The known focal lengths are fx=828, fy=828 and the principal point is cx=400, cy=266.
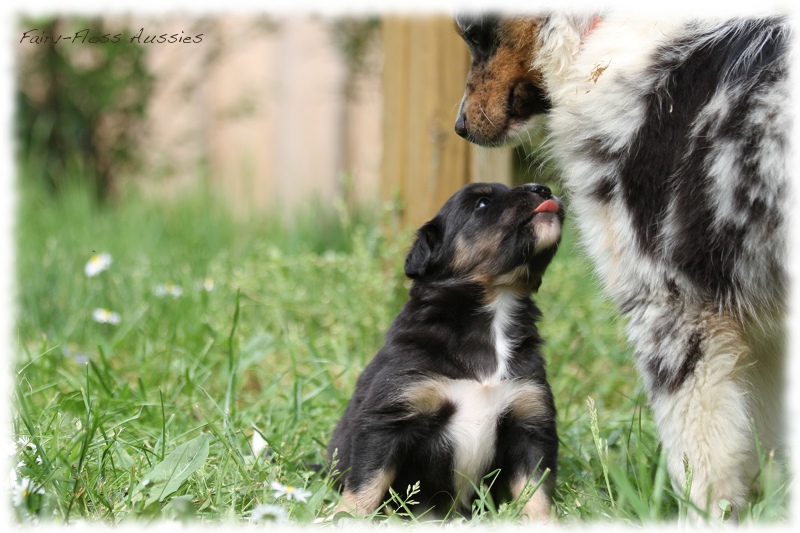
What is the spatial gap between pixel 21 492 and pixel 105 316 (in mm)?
2115

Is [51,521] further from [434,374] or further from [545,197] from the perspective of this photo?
[545,197]

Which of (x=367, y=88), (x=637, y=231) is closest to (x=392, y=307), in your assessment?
(x=637, y=231)

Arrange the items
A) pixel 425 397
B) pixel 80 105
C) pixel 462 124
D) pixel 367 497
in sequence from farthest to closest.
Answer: pixel 80 105 < pixel 462 124 < pixel 425 397 < pixel 367 497

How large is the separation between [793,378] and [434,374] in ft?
3.76

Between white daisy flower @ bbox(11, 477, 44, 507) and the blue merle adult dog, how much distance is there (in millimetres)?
1814

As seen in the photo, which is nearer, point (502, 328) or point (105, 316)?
point (502, 328)

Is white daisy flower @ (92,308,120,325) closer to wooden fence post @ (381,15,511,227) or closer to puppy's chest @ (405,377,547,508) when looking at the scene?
wooden fence post @ (381,15,511,227)

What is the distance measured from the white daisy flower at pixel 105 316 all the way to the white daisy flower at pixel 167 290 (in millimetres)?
259

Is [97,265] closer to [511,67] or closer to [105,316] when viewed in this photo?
[105,316]

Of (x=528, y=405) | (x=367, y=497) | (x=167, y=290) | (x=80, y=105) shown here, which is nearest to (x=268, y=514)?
(x=367, y=497)

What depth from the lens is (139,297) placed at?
473 cm

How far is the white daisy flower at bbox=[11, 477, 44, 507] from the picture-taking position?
89.3 inches

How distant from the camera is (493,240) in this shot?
2.99 metres

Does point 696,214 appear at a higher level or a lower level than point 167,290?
higher
